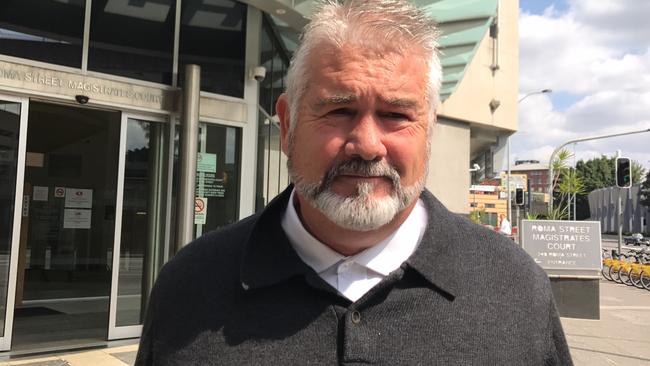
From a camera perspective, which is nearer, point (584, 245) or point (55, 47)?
point (55, 47)

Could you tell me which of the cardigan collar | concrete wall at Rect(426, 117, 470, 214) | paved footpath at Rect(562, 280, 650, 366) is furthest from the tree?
the cardigan collar

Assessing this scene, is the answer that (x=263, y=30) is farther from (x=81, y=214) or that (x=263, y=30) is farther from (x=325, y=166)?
(x=325, y=166)

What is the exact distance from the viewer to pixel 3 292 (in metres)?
6.06

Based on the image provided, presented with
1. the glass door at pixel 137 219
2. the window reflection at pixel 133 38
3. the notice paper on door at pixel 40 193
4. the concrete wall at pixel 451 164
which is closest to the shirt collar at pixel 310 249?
the glass door at pixel 137 219

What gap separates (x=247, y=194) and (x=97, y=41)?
2.85 meters

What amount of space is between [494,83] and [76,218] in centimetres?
1855

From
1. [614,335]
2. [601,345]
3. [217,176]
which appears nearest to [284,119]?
[217,176]

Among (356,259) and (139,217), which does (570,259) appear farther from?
(356,259)

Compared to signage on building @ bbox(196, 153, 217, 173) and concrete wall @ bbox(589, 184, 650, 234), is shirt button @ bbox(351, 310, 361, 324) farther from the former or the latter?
concrete wall @ bbox(589, 184, 650, 234)

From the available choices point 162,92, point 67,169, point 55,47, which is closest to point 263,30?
point 162,92

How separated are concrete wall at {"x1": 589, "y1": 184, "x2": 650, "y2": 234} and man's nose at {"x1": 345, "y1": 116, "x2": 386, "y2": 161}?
8874cm

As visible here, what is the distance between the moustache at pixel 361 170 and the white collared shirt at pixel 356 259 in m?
0.18

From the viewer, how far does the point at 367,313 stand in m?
1.34

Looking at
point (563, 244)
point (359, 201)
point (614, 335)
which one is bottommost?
point (614, 335)
